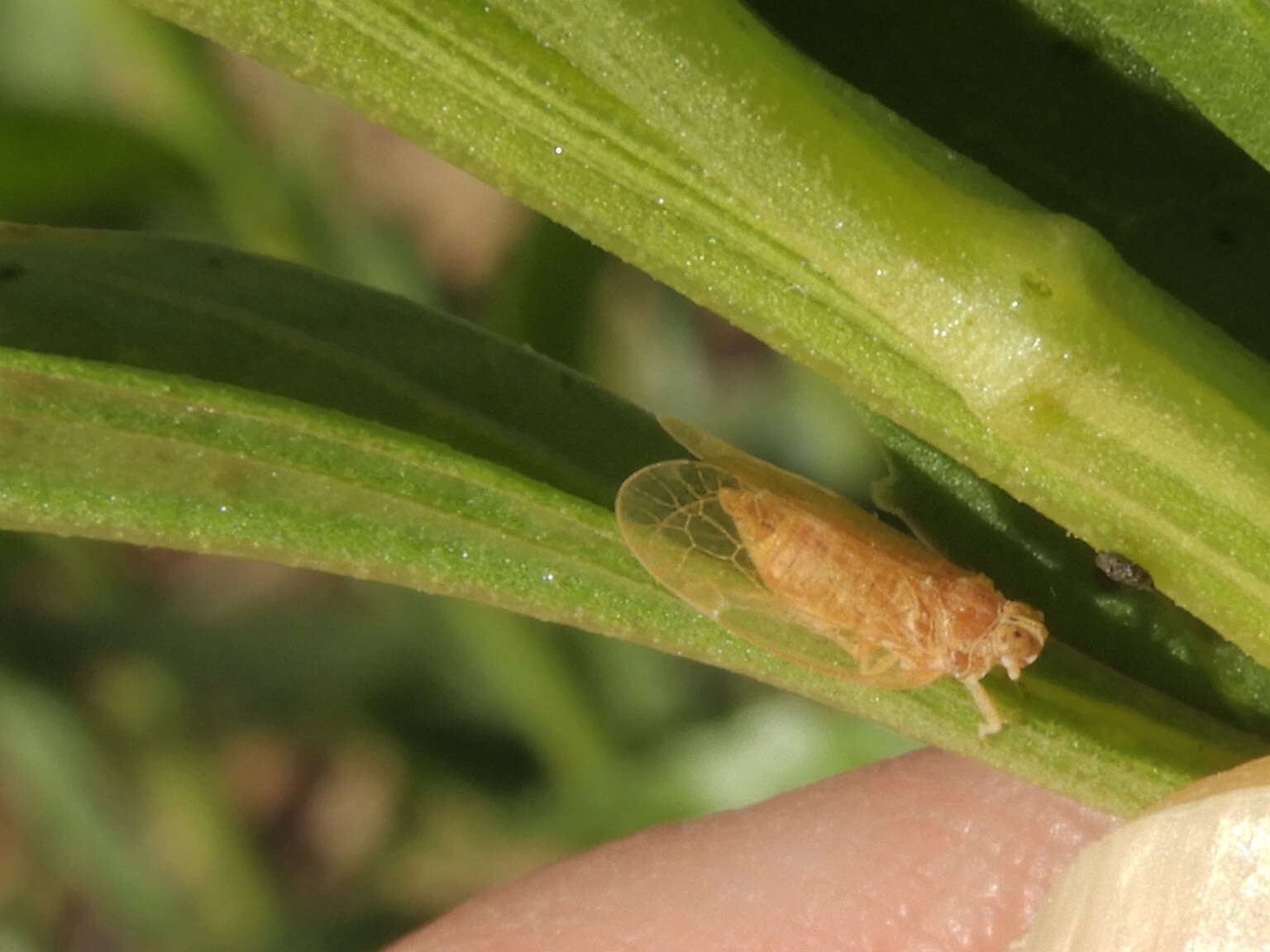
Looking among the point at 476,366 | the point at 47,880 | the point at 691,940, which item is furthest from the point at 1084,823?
the point at 47,880

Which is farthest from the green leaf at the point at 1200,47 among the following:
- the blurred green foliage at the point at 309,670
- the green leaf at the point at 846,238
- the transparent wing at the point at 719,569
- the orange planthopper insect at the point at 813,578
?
the blurred green foliage at the point at 309,670

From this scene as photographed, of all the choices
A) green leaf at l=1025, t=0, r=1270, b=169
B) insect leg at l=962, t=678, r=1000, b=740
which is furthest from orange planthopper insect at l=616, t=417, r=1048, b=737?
green leaf at l=1025, t=0, r=1270, b=169

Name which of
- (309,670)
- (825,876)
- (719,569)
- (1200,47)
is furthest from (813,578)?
(309,670)

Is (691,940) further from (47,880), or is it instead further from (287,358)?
(47,880)

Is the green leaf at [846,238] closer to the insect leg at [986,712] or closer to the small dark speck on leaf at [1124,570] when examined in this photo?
the small dark speck on leaf at [1124,570]

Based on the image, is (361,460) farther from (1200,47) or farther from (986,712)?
(1200,47)
